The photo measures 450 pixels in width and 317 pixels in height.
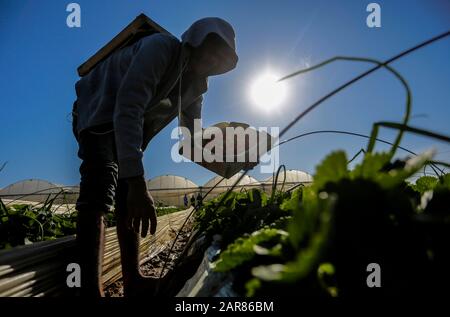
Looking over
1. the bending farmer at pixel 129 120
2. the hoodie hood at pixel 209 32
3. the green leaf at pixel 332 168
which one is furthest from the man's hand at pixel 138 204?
the green leaf at pixel 332 168

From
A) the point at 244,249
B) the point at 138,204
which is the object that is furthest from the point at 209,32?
the point at 244,249

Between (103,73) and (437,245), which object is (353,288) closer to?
A: (437,245)

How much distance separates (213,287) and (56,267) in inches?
37.5

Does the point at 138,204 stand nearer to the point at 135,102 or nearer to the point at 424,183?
the point at 135,102

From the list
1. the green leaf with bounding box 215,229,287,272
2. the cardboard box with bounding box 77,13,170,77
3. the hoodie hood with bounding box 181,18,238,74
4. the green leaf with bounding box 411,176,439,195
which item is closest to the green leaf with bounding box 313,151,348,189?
the green leaf with bounding box 215,229,287,272

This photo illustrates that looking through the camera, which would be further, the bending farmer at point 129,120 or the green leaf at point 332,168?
the bending farmer at point 129,120

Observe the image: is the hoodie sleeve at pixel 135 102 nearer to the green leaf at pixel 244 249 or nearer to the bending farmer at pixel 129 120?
Result: the bending farmer at pixel 129 120

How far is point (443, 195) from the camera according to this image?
30 cm

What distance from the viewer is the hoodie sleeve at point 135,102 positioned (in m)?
1.19

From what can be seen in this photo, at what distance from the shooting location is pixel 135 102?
1.27 metres

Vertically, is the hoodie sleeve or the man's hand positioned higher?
the hoodie sleeve

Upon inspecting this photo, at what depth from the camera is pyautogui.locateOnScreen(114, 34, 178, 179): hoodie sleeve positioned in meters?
1.19

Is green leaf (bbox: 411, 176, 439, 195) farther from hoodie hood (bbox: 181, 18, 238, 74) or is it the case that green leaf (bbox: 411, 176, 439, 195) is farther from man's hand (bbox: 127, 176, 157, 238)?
hoodie hood (bbox: 181, 18, 238, 74)
